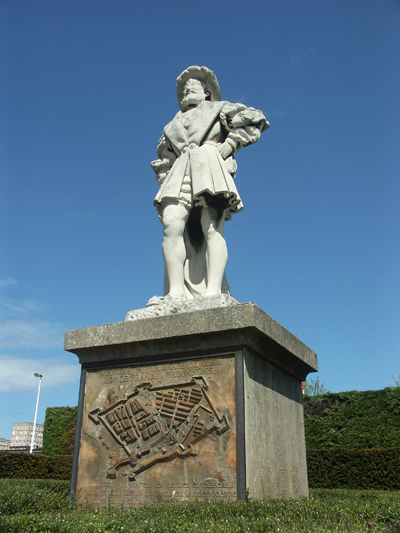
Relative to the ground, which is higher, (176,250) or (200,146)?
(200,146)

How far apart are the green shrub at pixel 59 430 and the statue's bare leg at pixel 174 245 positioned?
49.2 feet

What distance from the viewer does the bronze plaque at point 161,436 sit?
405 cm

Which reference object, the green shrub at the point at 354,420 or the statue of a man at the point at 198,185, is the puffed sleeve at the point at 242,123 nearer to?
the statue of a man at the point at 198,185

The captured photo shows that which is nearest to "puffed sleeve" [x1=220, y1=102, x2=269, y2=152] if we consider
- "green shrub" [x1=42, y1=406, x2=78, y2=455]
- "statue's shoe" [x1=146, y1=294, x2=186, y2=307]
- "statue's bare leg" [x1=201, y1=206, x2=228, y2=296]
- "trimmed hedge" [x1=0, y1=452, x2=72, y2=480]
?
"statue's bare leg" [x1=201, y1=206, x2=228, y2=296]

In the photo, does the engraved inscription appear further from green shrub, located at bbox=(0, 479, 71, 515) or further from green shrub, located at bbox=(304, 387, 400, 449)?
green shrub, located at bbox=(304, 387, 400, 449)

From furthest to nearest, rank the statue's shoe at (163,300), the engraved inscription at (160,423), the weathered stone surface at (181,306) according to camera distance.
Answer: the statue's shoe at (163,300) < the weathered stone surface at (181,306) < the engraved inscription at (160,423)

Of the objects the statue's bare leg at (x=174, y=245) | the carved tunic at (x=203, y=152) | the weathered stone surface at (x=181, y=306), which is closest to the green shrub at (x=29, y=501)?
the weathered stone surface at (x=181, y=306)

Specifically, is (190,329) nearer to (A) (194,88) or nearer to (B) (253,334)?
(B) (253,334)

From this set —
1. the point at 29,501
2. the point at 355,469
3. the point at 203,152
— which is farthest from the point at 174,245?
the point at 355,469

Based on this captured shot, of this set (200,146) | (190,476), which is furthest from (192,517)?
(200,146)

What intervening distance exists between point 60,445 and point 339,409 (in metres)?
10.8

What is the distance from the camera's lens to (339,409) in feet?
48.3

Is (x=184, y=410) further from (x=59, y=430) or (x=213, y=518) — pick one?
(x=59, y=430)

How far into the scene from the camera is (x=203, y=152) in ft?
19.0
